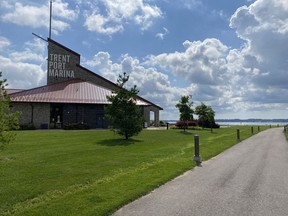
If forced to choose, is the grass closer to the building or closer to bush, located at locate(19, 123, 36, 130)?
bush, located at locate(19, 123, 36, 130)

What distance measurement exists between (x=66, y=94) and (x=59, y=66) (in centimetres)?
914

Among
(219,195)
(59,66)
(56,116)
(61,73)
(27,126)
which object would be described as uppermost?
(59,66)

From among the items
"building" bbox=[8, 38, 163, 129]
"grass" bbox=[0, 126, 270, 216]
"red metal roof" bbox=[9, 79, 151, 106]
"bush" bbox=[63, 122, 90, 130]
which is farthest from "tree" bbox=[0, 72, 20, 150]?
"red metal roof" bbox=[9, 79, 151, 106]

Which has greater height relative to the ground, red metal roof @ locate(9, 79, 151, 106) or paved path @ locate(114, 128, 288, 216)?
red metal roof @ locate(9, 79, 151, 106)

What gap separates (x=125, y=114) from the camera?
25453 millimetres

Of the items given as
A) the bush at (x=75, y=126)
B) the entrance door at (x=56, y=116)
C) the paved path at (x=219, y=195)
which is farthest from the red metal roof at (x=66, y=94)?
the paved path at (x=219, y=195)

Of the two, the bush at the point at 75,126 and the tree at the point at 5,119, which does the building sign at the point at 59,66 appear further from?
the tree at the point at 5,119

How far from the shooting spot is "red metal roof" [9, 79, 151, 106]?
43125 millimetres

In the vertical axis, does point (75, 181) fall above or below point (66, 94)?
below

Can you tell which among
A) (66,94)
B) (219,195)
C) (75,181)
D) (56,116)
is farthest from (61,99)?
(219,195)

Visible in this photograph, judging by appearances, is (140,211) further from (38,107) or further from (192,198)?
(38,107)

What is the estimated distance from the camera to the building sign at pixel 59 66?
173 ft

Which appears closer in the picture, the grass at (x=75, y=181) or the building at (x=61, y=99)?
the grass at (x=75, y=181)

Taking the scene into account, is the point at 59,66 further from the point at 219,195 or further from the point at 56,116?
the point at 219,195
